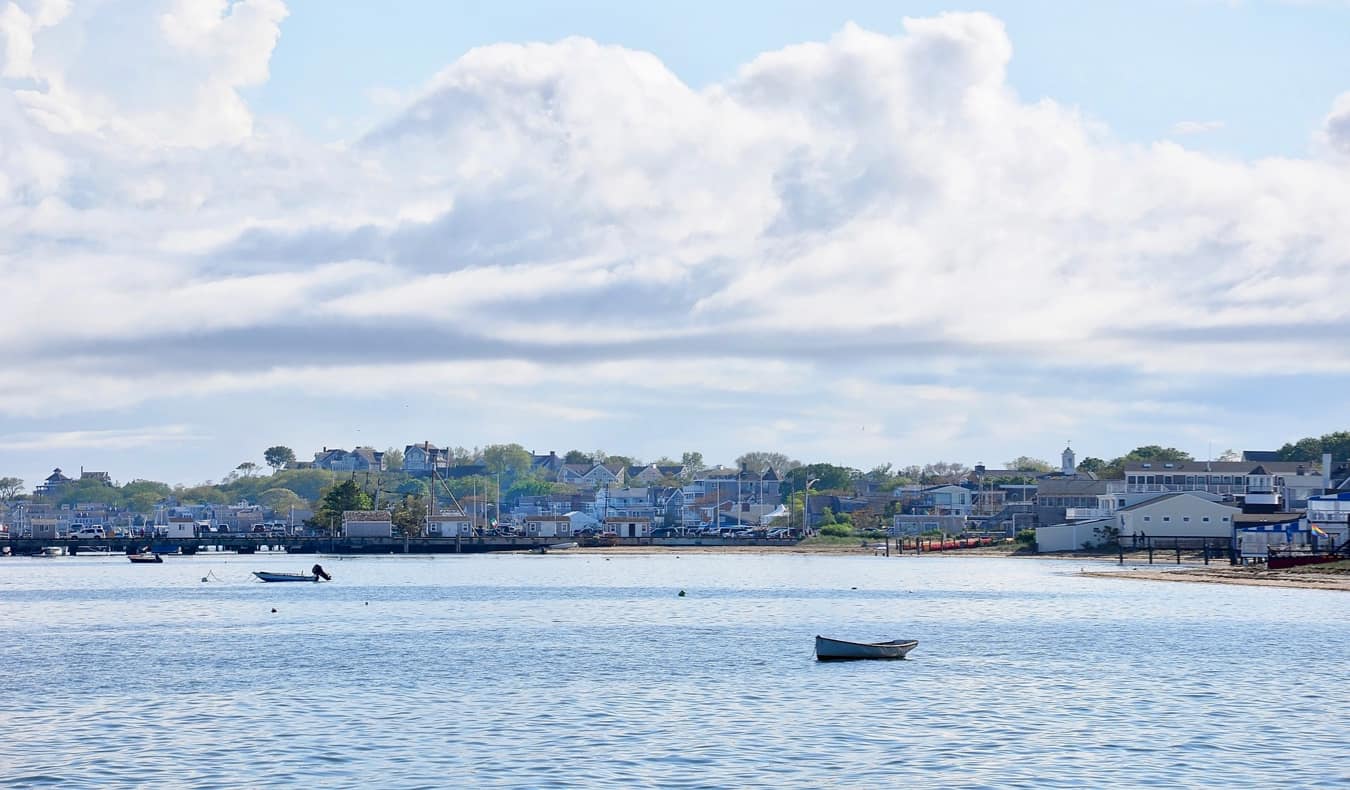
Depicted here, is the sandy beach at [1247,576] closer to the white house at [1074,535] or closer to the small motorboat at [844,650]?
the white house at [1074,535]

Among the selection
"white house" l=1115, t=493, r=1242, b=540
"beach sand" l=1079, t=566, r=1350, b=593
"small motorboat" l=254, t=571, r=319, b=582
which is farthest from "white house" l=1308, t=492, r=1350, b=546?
"small motorboat" l=254, t=571, r=319, b=582

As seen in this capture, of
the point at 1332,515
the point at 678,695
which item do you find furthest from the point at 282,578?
the point at 678,695

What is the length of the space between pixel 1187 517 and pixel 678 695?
13047 cm

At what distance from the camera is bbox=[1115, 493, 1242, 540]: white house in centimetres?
17362

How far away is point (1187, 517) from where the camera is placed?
173875 mm

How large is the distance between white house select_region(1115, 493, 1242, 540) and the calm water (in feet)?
214

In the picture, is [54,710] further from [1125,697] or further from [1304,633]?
[1304,633]

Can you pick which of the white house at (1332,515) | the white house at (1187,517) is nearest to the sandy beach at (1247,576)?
the white house at (1332,515)

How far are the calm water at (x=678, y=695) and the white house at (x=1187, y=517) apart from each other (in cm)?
6526

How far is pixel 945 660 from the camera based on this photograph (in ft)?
221

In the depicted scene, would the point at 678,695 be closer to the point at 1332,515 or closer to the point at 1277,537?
the point at 1277,537

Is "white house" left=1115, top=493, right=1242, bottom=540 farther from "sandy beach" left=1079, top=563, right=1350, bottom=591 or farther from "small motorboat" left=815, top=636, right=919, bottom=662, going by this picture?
"small motorboat" left=815, top=636, right=919, bottom=662

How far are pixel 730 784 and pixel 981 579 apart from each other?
11123 centimetres

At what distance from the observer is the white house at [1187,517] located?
174 metres
